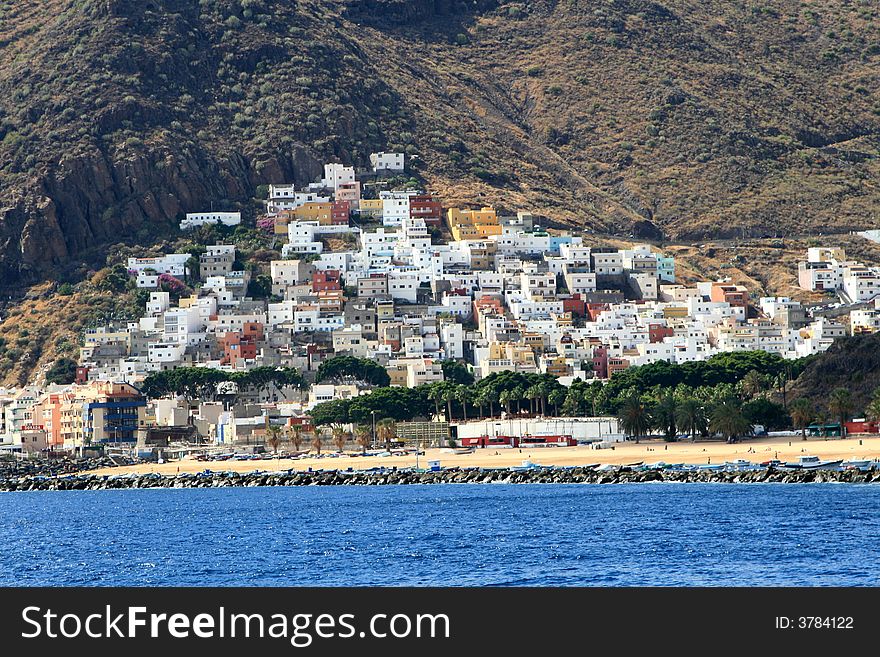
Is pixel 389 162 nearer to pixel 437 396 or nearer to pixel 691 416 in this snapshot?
pixel 437 396

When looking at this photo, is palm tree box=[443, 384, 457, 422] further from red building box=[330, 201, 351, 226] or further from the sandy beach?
red building box=[330, 201, 351, 226]

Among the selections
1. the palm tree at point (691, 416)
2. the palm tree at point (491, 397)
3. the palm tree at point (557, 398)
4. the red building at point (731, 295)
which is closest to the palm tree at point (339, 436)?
the palm tree at point (491, 397)

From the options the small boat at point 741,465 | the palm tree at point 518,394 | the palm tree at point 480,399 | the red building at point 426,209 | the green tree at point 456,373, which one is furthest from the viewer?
the red building at point 426,209

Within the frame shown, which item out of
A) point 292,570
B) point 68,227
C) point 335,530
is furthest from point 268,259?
point 292,570

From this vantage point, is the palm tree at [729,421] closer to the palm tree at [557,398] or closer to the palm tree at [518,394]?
the palm tree at [557,398]

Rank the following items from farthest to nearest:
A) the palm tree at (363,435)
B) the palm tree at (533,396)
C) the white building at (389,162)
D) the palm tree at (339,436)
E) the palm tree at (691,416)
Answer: the white building at (389,162)
the palm tree at (533,396)
the palm tree at (339,436)
the palm tree at (363,435)
the palm tree at (691,416)

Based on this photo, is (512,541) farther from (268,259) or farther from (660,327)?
(268,259)
